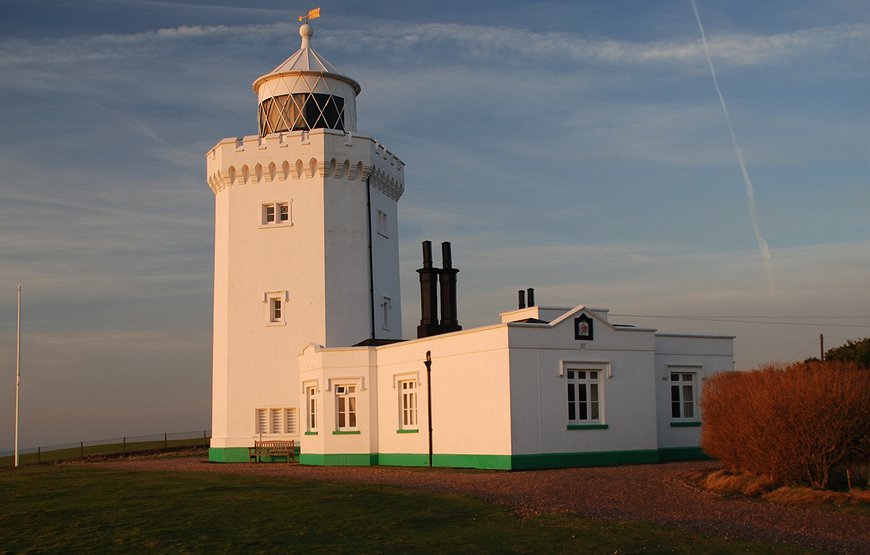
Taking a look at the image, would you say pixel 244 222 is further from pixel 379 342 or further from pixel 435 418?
pixel 435 418

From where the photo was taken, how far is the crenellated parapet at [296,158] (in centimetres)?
3378

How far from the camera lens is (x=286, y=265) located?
33.7m

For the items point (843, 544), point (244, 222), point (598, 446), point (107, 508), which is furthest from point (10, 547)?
point (244, 222)

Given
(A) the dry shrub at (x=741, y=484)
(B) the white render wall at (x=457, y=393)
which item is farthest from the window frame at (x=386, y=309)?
(A) the dry shrub at (x=741, y=484)

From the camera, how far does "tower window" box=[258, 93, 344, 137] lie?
35.1 m

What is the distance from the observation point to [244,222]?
113 ft

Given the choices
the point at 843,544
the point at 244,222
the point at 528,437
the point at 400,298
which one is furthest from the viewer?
the point at 400,298

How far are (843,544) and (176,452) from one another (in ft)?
105

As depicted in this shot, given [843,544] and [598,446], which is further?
[598,446]

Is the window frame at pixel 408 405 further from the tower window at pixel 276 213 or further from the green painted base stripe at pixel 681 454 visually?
the tower window at pixel 276 213

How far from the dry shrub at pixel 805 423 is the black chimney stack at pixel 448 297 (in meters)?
13.7

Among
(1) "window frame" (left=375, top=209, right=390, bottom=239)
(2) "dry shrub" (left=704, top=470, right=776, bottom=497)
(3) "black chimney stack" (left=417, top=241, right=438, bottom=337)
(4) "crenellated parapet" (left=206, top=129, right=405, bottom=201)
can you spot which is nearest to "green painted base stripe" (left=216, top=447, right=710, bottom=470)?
(3) "black chimney stack" (left=417, top=241, right=438, bottom=337)

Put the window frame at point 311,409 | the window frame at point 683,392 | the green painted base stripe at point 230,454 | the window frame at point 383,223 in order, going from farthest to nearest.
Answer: the window frame at point 383,223 → the green painted base stripe at point 230,454 → the window frame at point 311,409 → the window frame at point 683,392

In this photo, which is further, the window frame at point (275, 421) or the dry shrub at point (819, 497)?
the window frame at point (275, 421)
